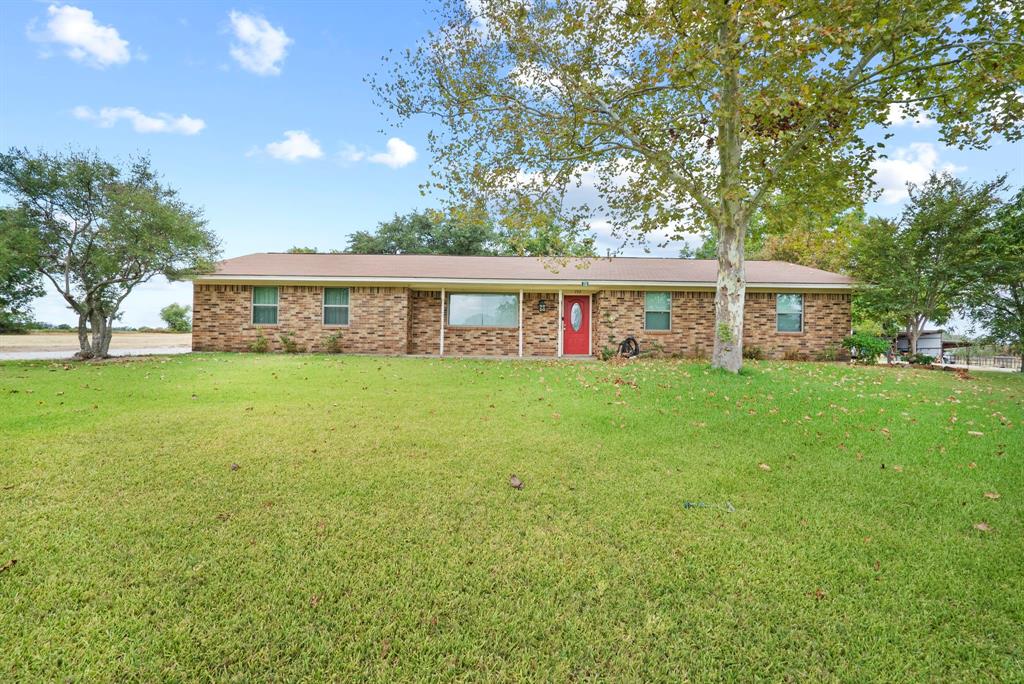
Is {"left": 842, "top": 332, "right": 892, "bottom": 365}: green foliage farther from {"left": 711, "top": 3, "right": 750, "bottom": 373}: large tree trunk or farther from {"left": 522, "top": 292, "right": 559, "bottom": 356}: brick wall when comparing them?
{"left": 522, "top": 292, "right": 559, "bottom": 356}: brick wall

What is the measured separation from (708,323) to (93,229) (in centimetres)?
1824

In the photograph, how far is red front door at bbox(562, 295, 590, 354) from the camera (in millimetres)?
15555

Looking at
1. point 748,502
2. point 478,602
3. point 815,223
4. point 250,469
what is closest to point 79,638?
point 478,602

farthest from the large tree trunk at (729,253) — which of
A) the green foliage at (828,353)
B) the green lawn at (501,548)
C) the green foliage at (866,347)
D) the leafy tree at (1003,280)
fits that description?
the leafy tree at (1003,280)

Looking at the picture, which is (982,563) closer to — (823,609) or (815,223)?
(823,609)

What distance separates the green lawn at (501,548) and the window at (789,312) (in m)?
9.93

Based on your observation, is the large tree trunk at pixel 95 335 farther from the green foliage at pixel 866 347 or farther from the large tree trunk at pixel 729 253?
the green foliage at pixel 866 347

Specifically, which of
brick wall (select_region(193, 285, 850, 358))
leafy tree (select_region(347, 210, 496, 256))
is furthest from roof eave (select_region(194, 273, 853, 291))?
leafy tree (select_region(347, 210, 496, 256))

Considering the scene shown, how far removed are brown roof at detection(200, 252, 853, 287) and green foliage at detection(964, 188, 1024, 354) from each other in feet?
12.0

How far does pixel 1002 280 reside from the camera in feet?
44.4

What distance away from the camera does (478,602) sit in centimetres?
208

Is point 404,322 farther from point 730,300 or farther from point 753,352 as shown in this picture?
point 753,352

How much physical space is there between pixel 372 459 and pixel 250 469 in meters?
0.97

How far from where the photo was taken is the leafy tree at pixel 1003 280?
1310 cm
